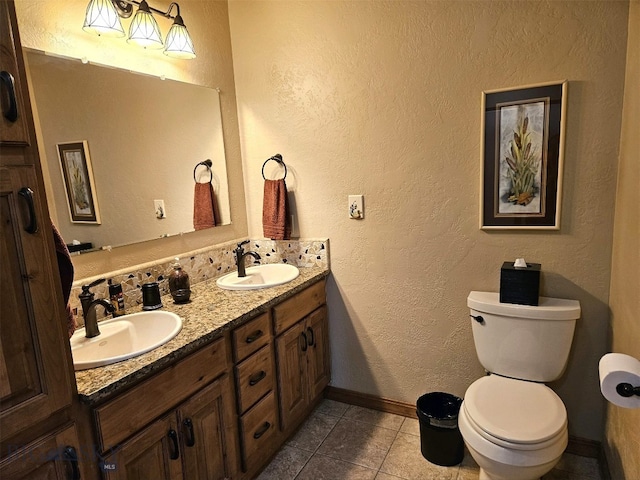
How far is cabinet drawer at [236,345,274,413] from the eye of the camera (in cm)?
172

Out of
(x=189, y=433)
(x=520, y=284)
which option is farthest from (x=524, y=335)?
(x=189, y=433)

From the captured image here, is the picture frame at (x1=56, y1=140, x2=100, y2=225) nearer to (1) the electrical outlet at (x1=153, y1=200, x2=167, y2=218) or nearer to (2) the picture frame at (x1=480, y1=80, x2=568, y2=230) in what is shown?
(1) the electrical outlet at (x1=153, y1=200, x2=167, y2=218)

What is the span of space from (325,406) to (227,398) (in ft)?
3.34

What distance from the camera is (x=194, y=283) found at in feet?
7.21

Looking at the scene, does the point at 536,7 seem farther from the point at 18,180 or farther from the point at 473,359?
the point at 18,180

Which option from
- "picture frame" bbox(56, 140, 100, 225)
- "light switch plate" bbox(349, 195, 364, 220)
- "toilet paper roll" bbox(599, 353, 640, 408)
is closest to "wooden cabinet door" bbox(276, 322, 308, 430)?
"light switch plate" bbox(349, 195, 364, 220)

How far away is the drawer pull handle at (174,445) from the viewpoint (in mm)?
1377

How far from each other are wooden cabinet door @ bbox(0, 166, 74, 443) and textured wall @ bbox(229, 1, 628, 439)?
5.02ft

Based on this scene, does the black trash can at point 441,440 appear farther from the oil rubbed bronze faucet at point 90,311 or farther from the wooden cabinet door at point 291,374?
the oil rubbed bronze faucet at point 90,311

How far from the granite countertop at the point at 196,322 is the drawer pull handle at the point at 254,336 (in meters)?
0.09

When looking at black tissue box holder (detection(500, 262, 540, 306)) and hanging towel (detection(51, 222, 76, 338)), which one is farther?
black tissue box holder (detection(500, 262, 540, 306))

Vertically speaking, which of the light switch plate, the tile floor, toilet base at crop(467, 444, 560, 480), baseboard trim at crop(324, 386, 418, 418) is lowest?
the tile floor

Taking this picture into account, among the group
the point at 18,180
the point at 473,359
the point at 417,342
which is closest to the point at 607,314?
the point at 473,359

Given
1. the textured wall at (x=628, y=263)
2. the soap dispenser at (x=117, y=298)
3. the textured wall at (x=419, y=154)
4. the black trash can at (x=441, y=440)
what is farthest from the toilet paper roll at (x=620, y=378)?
the soap dispenser at (x=117, y=298)
